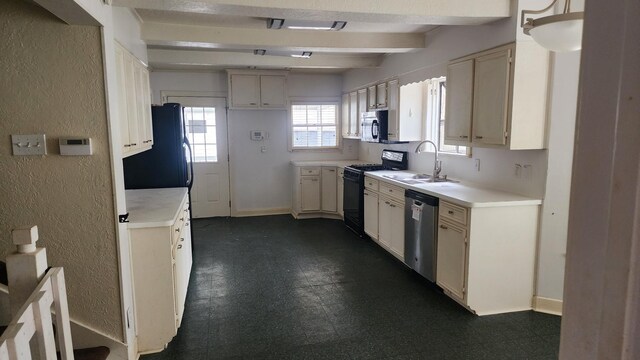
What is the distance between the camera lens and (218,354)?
9.12ft

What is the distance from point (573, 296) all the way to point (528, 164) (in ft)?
10.6

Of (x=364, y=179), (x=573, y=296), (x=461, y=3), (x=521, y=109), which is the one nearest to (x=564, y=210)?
(x=521, y=109)

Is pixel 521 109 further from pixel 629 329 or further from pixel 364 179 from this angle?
pixel 629 329

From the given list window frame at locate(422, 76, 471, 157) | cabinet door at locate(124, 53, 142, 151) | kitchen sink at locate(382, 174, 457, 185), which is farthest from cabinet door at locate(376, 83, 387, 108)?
cabinet door at locate(124, 53, 142, 151)

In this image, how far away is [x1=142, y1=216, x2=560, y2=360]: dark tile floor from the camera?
2.81m

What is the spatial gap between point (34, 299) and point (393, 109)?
4.55m

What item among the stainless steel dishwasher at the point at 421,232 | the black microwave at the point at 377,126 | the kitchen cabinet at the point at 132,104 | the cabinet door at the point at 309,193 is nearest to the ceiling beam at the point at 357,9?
the kitchen cabinet at the point at 132,104

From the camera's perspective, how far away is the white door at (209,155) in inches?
263

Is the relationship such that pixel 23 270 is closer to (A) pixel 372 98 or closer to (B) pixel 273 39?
(B) pixel 273 39

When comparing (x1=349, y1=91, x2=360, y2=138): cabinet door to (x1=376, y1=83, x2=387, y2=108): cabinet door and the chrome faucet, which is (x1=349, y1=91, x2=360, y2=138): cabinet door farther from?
the chrome faucet

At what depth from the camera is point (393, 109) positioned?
520 cm

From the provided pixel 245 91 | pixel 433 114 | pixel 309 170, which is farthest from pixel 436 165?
pixel 245 91

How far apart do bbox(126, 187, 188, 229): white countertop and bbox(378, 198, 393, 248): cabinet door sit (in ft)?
7.24

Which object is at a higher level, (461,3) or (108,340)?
(461,3)
